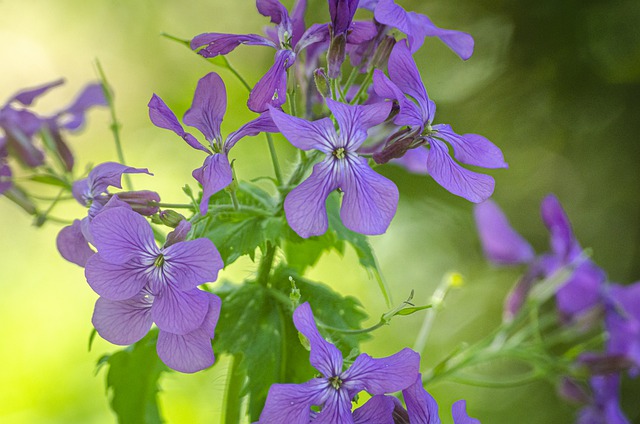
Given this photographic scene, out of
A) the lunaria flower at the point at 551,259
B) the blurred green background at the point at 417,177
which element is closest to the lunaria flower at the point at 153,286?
the lunaria flower at the point at 551,259

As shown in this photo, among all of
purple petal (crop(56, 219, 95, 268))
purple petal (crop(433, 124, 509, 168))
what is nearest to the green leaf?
purple petal (crop(56, 219, 95, 268))

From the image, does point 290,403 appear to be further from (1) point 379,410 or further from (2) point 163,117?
(2) point 163,117

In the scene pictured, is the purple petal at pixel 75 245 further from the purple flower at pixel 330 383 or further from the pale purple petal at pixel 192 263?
the purple flower at pixel 330 383

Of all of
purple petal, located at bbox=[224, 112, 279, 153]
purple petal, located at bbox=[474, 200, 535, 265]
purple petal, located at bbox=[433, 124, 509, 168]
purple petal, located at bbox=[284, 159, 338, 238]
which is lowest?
purple petal, located at bbox=[474, 200, 535, 265]

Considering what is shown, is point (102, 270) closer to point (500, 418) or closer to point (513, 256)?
point (513, 256)

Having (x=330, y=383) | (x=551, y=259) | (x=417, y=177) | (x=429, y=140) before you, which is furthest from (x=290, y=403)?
(x=417, y=177)

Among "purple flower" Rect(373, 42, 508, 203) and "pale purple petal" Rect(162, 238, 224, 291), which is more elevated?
"purple flower" Rect(373, 42, 508, 203)

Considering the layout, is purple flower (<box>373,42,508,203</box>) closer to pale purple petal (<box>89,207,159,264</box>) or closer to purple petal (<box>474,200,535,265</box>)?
pale purple petal (<box>89,207,159,264</box>)
